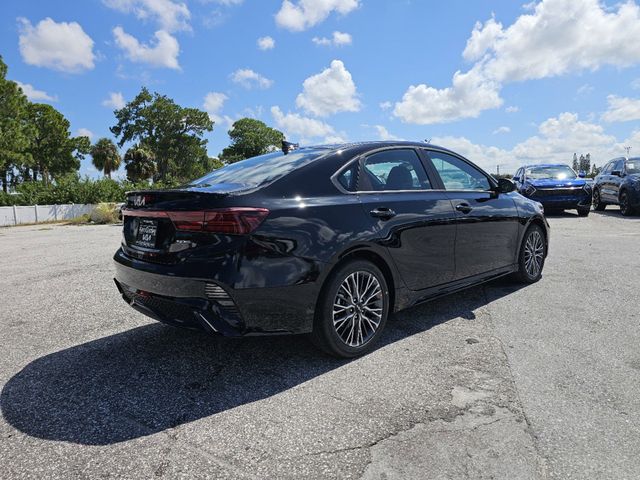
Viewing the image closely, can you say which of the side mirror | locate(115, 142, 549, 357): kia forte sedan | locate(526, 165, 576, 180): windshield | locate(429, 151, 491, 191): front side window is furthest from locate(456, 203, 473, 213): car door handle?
locate(526, 165, 576, 180): windshield

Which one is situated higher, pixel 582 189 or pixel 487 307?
pixel 582 189

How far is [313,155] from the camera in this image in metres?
3.58

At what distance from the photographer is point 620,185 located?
47.0ft

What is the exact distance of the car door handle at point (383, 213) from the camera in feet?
11.3

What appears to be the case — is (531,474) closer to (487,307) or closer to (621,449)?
(621,449)

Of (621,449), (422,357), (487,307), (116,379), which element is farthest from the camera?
(487,307)

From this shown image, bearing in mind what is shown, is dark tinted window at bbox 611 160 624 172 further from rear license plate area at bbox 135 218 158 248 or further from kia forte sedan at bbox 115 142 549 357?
rear license plate area at bbox 135 218 158 248

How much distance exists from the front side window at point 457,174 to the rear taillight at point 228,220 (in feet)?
6.86

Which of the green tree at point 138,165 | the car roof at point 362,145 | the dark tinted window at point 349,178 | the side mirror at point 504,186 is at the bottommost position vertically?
the side mirror at point 504,186

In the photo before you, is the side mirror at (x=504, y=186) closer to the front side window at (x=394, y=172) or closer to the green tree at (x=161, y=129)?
the front side window at (x=394, y=172)

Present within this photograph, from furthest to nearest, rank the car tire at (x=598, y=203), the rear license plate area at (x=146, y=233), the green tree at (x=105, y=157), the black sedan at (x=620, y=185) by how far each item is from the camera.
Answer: the green tree at (x=105, y=157), the car tire at (x=598, y=203), the black sedan at (x=620, y=185), the rear license plate area at (x=146, y=233)

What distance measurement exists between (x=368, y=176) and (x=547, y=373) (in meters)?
1.85

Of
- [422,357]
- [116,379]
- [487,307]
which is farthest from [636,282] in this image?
[116,379]

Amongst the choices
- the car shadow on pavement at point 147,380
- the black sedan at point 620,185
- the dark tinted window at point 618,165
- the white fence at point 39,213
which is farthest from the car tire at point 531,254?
the white fence at point 39,213
